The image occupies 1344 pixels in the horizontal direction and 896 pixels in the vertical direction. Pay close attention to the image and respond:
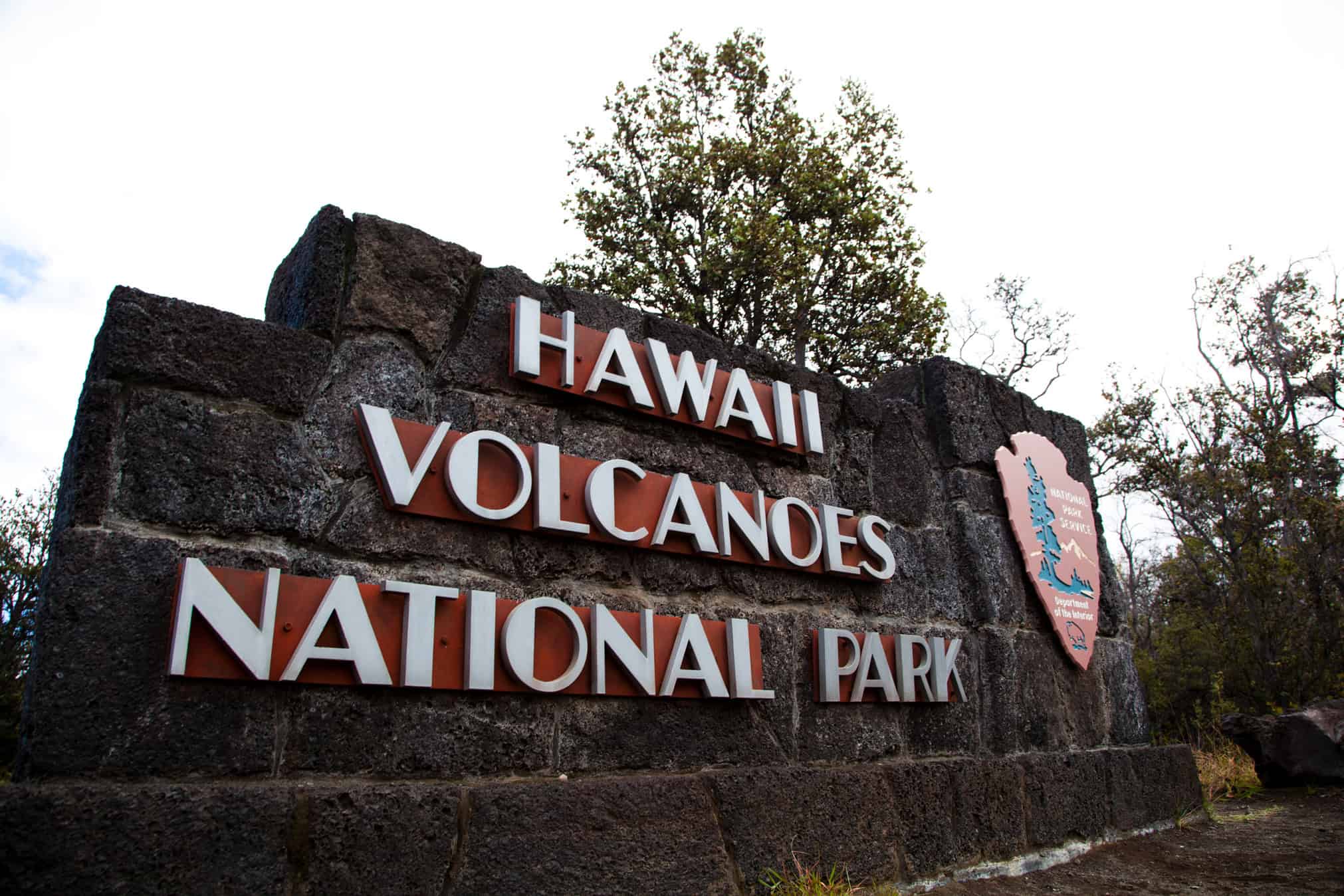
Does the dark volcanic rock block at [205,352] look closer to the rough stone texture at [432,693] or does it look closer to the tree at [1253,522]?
the rough stone texture at [432,693]

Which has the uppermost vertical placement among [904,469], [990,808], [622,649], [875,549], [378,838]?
[904,469]

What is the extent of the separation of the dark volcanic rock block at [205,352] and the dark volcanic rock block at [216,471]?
0.14ft

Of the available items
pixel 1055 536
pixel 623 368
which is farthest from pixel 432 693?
pixel 1055 536

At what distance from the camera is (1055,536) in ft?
12.8

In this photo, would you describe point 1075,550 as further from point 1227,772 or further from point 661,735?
point 1227,772

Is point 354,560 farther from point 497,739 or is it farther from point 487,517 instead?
point 497,739

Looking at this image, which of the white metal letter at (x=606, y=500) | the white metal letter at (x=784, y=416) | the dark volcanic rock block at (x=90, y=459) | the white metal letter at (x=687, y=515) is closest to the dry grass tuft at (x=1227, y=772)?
the white metal letter at (x=784, y=416)

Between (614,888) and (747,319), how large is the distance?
34.7 ft

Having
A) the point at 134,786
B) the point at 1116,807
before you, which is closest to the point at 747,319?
the point at 1116,807

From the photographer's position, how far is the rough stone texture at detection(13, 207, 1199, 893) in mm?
1711

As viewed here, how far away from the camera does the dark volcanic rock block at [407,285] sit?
2.29 meters

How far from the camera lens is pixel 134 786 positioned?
5.45ft

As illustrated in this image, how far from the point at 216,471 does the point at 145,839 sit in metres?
0.72

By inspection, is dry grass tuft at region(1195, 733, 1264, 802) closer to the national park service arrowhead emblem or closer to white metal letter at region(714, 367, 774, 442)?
the national park service arrowhead emblem
